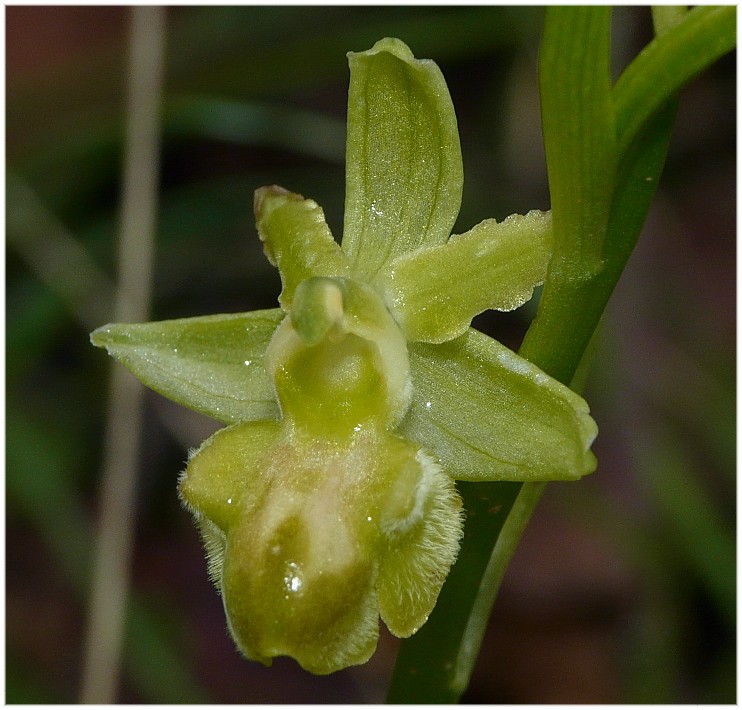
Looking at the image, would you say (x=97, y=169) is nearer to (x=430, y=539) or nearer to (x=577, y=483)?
(x=577, y=483)

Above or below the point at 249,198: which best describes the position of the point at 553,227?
above

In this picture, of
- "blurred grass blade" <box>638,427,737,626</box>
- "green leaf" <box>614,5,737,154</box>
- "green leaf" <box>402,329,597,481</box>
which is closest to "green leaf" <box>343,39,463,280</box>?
"green leaf" <box>402,329,597,481</box>

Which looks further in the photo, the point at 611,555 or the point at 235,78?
the point at 611,555

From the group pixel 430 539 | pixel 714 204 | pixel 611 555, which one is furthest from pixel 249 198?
pixel 430 539

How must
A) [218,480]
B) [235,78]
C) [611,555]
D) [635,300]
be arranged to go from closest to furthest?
[218,480] → [235,78] → [611,555] → [635,300]

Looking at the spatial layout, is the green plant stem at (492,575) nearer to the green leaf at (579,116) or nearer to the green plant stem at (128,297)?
the green leaf at (579,116)

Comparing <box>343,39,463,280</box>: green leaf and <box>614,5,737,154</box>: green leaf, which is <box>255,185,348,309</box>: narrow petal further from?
<box>614,5,737,154</box>: green leaf
